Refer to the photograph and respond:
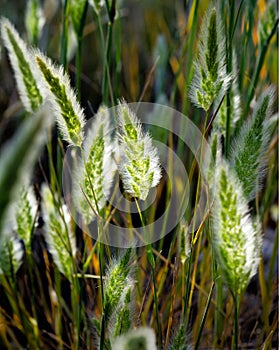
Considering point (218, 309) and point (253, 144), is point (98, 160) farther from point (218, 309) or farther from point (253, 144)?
point (218, 309)

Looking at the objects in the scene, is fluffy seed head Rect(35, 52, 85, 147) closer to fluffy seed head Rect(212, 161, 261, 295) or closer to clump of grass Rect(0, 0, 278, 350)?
clump of grass Rect(0, 0, 278, 350)

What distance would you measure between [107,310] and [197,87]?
249 millimetres

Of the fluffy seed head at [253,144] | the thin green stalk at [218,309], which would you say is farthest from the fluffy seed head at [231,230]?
the thin green stalk at [218,309]

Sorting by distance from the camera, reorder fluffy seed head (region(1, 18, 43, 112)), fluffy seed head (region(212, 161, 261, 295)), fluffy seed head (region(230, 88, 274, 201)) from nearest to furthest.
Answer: fluffy seed head (region(212, 161, 261, 295)) → fluffy seed head (region(230, 88, 274, 201)) → fluffy seed head (region(1, 18, 43, 112))

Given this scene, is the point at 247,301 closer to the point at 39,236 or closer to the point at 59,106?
the point at 39,236

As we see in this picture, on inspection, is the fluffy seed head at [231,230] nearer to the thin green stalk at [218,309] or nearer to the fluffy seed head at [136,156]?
the fluffy seed head at [136,156]

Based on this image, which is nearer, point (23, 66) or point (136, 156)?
point (136, 156)

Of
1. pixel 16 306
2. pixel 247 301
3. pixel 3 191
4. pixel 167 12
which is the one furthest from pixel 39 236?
pixel 167 12

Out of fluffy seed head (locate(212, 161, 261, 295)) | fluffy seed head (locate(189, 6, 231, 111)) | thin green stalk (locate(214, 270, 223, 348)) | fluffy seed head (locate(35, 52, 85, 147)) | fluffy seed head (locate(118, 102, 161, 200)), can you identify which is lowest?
thin green stalk (locate(214, 270, 223, 348))

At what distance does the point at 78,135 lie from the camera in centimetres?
59

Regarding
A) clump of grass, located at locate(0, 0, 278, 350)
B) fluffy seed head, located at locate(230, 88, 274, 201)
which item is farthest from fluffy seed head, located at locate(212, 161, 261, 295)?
fluffy seed head, located at locate(230, 88, 274, 201)

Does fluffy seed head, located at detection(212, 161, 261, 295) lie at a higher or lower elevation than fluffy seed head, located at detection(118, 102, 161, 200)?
lower

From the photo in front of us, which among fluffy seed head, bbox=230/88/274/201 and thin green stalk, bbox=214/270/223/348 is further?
thin green stalk, bbox=214/270/223/348

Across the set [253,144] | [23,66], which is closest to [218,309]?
[253,144]
